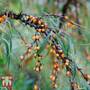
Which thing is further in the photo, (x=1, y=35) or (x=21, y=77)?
(x=21, y=77)

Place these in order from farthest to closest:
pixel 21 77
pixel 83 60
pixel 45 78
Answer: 1. pixel 21 77
2. pixel 83 60
3. pixel 45 78

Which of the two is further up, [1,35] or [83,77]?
[1,35]

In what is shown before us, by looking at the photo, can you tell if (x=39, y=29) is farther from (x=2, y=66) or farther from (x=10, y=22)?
(x=2, y=66)

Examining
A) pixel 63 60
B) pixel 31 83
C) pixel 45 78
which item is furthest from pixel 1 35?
pixel 31 83

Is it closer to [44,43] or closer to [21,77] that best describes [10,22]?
[44,43]

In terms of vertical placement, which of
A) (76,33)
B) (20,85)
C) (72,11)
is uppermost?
(72,11)

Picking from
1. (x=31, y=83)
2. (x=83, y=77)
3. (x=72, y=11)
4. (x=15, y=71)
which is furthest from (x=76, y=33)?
(x=83, y=77)

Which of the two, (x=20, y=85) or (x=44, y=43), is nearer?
(x=44, y=43)

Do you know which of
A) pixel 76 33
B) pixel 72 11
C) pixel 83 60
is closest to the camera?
pixel 83 60

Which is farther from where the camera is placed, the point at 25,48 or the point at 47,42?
A: the point at 25,48
